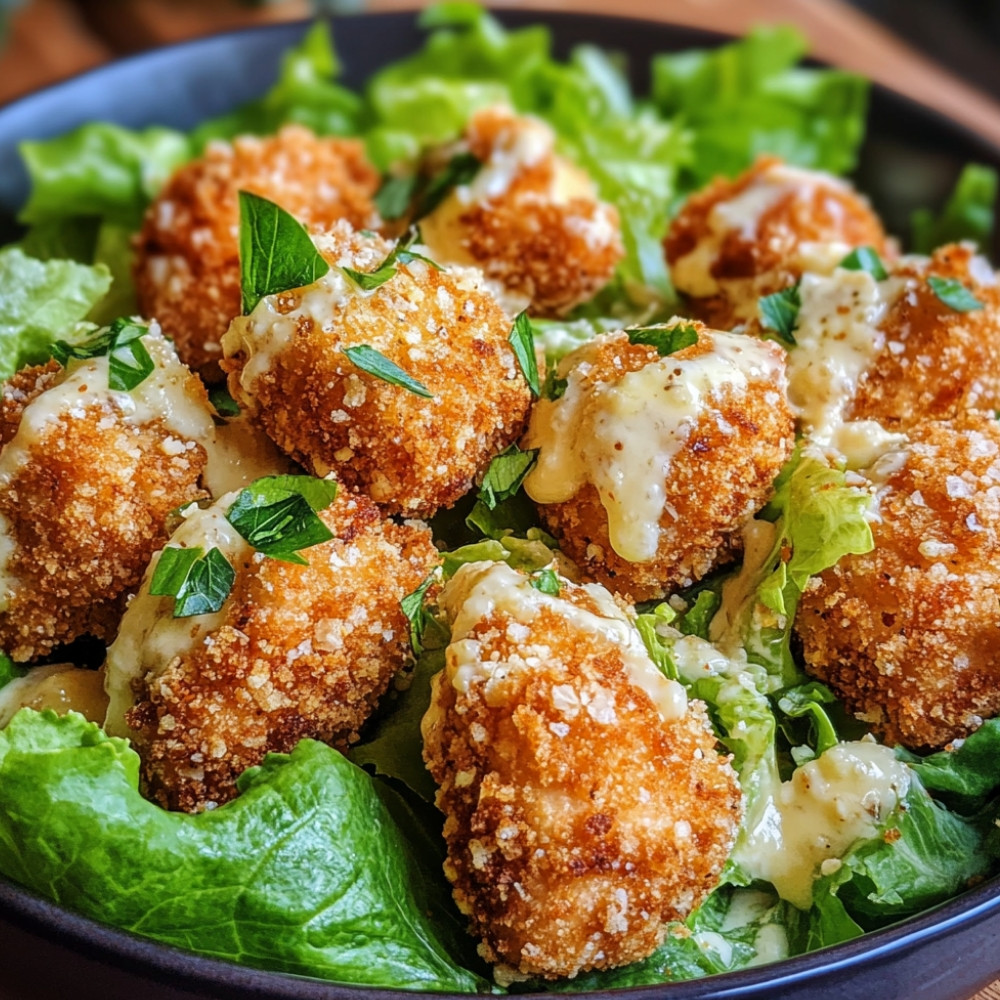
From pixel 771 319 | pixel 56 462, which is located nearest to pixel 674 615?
pixel 771 319

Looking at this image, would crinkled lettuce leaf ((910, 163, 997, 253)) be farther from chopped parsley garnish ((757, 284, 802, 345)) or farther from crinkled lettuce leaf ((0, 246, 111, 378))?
crinkled lettuce leaf ((0, 246, 111, 378))

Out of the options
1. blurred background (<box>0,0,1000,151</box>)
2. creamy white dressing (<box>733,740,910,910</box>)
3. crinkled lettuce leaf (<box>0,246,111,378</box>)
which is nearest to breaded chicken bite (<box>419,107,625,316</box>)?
crinkled lettuce leaf (<box>0,246,111,378</box>)

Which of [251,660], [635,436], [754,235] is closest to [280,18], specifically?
[754,235]

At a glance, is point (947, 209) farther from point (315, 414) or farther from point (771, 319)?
point (315, 414)

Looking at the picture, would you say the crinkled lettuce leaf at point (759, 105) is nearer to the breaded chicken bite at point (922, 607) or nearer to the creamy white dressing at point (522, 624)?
the breaded chicken bite at point (922, 607)

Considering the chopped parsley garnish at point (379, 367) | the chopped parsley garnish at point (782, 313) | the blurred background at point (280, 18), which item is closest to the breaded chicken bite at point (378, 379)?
the chopped parsley garnish at point (379, 367)

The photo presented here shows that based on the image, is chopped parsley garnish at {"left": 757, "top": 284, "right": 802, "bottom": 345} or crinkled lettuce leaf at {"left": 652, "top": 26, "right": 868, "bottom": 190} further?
crinkled lettuce leaf at {"left": 652, "top": 26, "right": 868, "bottom": 190}
